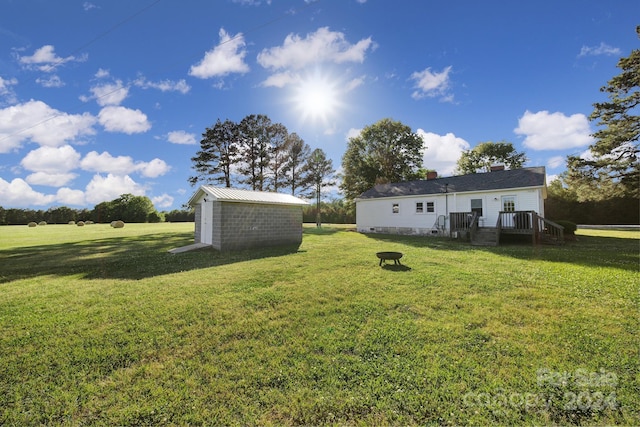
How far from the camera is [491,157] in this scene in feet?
133

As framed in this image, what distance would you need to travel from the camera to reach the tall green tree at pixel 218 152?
1177 inches

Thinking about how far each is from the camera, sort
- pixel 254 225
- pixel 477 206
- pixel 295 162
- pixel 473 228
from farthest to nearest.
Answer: pixel 295 162 → pixel 477 206 → pixel 473 228 → pixel 254 225

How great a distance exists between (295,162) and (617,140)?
29831 mm

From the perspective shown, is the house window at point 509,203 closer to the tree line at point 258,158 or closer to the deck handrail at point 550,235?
the deck handrail at point 550,235

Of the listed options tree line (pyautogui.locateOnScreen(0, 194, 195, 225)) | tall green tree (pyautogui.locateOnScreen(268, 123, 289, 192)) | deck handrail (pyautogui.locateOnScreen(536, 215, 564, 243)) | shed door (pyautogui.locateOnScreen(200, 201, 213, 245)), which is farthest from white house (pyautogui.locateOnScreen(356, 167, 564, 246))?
tree line (pyautogui.locateOnScreen(0, 194, 195, 225))

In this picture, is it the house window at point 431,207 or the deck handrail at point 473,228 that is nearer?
the deck handrail at point 473,228

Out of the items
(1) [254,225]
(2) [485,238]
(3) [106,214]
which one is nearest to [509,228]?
(2) [485,238]

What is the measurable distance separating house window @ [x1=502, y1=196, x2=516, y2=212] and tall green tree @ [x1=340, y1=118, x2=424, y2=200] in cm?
1911

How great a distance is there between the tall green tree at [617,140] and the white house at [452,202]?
137 inches

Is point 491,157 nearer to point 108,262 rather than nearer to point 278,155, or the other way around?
point 278,155

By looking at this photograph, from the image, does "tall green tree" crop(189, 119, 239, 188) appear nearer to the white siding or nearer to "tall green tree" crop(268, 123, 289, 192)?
"tall green tree" crop(268, 123, 289, 192)

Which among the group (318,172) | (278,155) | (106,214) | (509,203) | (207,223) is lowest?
(207,223)

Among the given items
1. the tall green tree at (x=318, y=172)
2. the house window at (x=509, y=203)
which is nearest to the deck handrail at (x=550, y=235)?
the house window at (x=509, y=203)

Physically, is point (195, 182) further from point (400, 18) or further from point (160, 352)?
point (160, 352)
